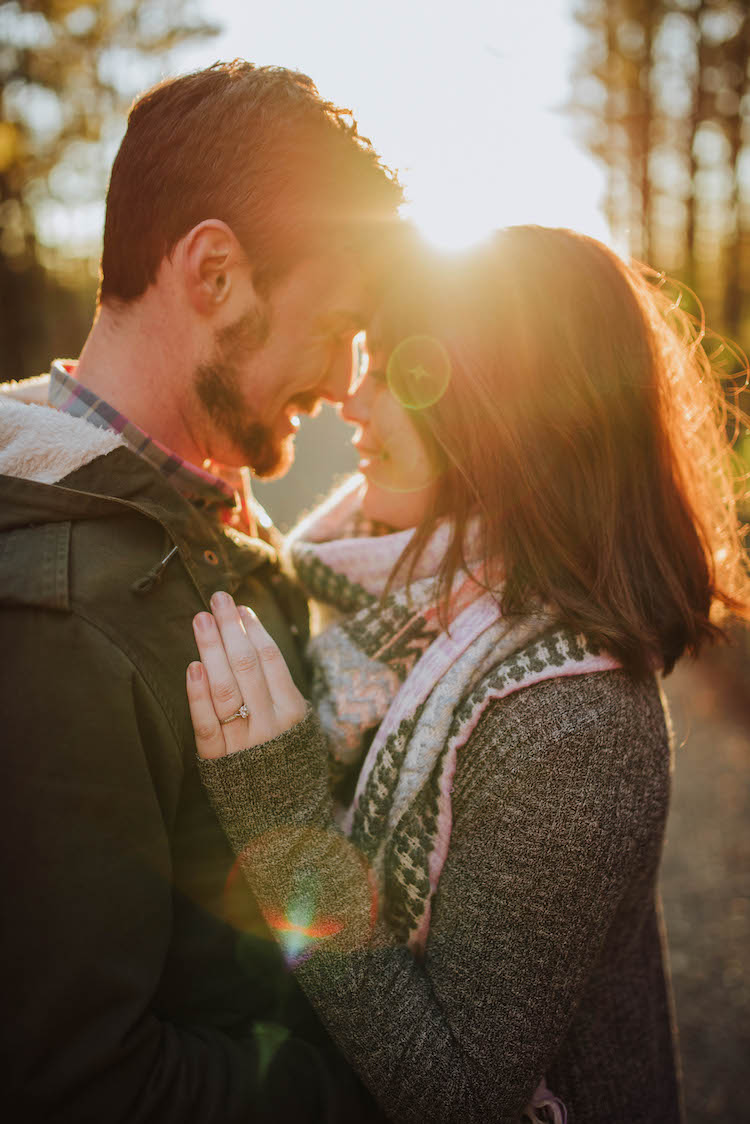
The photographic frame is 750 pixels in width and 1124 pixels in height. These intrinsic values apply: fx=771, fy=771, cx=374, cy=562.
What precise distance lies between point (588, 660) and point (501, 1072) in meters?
0.81

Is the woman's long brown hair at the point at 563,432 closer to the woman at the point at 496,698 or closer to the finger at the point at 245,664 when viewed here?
the woman at the point at 496,698

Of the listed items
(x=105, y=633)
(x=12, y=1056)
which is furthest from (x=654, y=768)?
(x=12, y=1056)

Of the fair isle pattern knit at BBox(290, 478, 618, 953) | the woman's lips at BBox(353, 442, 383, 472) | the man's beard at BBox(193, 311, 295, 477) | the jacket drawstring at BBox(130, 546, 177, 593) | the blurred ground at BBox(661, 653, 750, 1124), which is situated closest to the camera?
the jacket drawstring at BBox(130, 546, 177, 593)

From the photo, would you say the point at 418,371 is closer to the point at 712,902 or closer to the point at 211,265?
the point at 211,265

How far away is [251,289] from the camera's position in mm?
1901

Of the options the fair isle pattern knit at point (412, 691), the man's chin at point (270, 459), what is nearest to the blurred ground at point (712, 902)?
the fair isle pattern knit at point (412, 691)

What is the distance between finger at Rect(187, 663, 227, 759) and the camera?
1.49m

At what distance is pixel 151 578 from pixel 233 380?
70 centimetres

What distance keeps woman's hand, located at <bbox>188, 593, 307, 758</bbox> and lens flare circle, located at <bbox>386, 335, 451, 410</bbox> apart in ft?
2.34

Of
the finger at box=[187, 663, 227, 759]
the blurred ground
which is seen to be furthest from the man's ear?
the blurred ground

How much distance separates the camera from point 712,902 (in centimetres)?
416

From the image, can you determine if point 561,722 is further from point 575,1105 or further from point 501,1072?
→ point 575,1105

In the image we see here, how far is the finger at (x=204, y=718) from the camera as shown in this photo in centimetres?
149

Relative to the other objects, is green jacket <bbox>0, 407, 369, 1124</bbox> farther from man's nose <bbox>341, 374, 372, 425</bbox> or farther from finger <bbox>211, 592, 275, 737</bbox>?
man's nose <bbox>341, 374, 372, 425</bbox>
